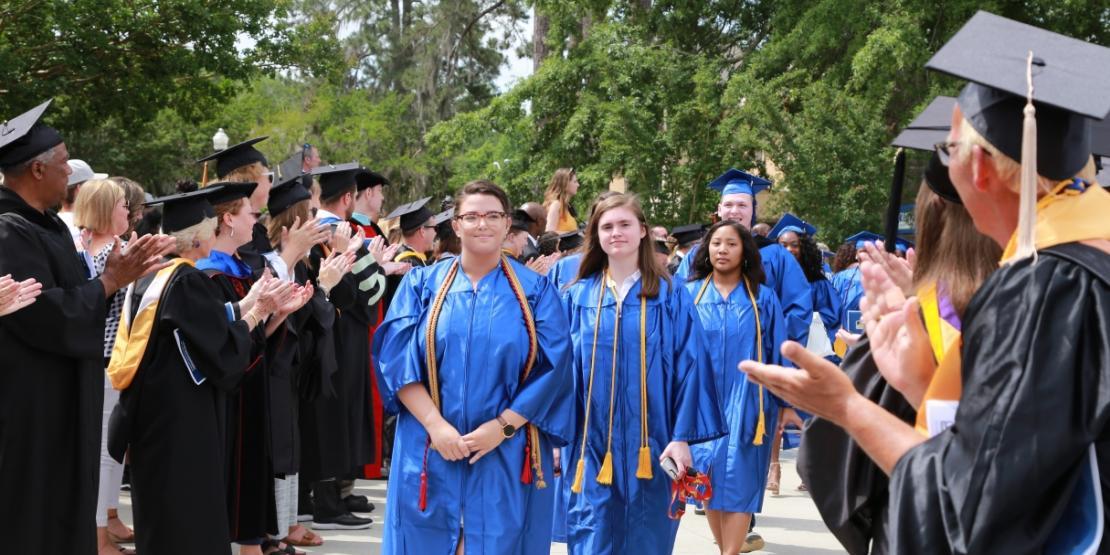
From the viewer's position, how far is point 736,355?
729 centimetres

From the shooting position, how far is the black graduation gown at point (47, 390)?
4.80 metres

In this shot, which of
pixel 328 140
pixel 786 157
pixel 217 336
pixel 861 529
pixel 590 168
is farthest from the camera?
pixel 328 140

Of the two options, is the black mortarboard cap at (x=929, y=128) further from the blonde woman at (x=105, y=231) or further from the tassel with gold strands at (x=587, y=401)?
the blonde woman at (x=105, y=231)

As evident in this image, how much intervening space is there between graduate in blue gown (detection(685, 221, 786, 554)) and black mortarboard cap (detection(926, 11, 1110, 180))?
15.8ft

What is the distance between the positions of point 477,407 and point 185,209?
192 cm

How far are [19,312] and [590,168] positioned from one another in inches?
591

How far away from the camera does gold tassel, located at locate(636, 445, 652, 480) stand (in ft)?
18.9

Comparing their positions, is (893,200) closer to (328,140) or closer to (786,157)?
(786,157)

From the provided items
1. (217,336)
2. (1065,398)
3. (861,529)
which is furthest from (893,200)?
(217,336)

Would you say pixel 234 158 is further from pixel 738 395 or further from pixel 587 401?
pixel 738 395

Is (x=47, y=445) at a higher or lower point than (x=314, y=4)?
lower

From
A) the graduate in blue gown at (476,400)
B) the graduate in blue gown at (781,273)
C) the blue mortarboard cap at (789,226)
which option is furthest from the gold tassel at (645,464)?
the blue mortarboard cap at (789,226)

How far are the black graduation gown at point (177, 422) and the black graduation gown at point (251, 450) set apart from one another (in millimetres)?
602

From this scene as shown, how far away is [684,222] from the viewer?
1962cm
